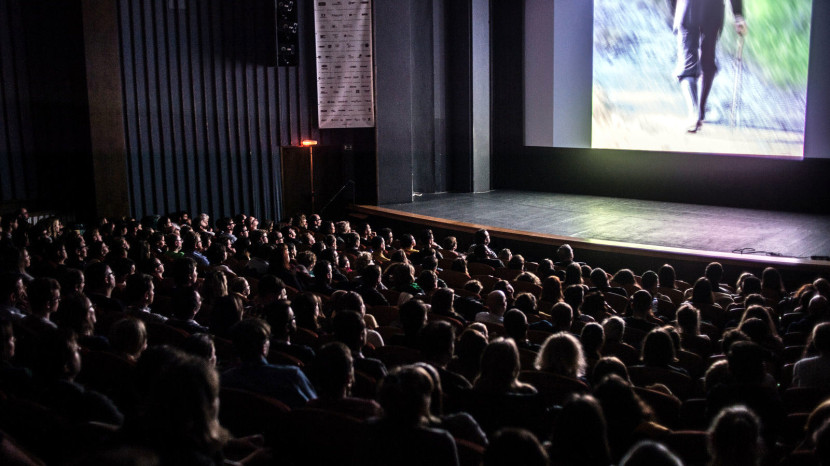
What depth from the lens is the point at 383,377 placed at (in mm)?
2928

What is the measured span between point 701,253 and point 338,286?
4950 millimetres

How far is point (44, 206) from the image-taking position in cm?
1136

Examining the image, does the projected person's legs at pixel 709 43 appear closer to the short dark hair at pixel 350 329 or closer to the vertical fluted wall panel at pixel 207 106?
the vertical fluted wall panel at pixel 207 106

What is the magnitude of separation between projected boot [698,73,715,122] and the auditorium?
0.03 meters

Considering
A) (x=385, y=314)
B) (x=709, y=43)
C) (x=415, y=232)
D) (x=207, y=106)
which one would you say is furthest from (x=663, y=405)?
(x=207, y=106)

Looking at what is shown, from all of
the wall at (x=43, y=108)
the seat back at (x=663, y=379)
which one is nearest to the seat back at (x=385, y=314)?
the seat back at (x=663, y=379)

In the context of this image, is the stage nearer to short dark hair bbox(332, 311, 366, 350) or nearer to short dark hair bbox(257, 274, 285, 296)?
short dark hair bbox(257, 274, 285, 296)

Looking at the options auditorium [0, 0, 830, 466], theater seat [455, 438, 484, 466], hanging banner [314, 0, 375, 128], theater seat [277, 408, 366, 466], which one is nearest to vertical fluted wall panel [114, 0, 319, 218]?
auditorium [0, 0, 830, 466]

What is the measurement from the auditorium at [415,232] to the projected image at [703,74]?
4cm

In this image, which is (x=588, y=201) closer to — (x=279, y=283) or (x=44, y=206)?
(x=44, y=206)

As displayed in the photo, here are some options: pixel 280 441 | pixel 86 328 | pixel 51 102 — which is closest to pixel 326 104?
pixel 51 102

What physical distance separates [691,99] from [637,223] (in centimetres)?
299

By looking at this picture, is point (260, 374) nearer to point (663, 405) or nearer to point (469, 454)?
Result: point (469, 454)

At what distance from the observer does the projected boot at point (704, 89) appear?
1261cm
